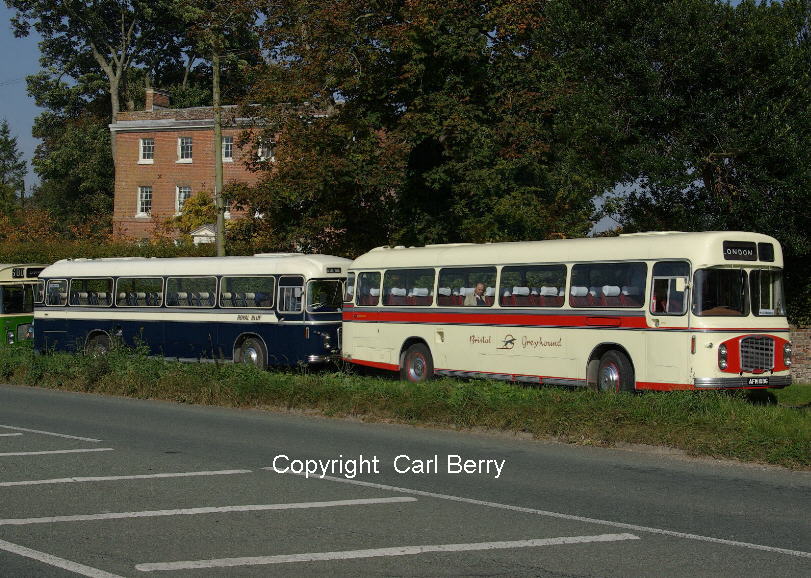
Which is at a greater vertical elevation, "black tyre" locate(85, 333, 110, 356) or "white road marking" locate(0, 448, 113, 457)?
"black tyre" locate(85, 333, 110, 356)

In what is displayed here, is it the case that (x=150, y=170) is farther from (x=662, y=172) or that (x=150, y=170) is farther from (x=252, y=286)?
(x=662, y=172)

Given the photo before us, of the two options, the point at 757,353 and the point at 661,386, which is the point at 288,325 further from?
the point at 757,353

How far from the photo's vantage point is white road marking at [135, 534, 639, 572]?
7.88 meters

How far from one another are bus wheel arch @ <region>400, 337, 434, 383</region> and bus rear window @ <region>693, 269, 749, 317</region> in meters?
6.96

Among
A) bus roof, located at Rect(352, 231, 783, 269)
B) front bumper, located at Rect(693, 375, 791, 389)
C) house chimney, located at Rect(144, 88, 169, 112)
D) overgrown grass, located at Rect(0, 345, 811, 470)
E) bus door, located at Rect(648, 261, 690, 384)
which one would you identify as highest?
house chimney, located at Rect(144, 88, 169, 112)

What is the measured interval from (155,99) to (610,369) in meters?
58.1

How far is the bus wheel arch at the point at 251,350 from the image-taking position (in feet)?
89.6

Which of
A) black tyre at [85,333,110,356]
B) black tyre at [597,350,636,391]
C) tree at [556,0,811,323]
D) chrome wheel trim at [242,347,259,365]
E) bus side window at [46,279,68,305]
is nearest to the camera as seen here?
black tyre at [597,350,636,391]

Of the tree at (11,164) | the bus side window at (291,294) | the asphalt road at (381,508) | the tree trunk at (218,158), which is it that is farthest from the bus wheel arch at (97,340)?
the tree at (11,164)

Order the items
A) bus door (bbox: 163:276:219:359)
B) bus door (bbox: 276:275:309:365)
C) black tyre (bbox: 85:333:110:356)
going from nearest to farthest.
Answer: bus door (bbox: 276:275:309:365), bus door (bbox: 163:276:219:359), black tyre (bbox: 85:333:110:356)

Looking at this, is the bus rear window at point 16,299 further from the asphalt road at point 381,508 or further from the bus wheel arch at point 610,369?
the bus wheel arch at point 610,369

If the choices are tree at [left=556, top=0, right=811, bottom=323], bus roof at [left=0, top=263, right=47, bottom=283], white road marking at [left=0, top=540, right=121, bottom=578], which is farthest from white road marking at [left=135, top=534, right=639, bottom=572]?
bus roof at [left=0, top=263, right=47, bottom=283]

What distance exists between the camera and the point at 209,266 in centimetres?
2880

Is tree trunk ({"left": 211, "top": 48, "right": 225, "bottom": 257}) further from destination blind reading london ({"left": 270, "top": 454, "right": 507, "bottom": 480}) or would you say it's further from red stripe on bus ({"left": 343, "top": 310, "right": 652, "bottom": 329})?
destination blind reading london ({"left": 270, "top": 454, "right": 507, "bottom": 480})
